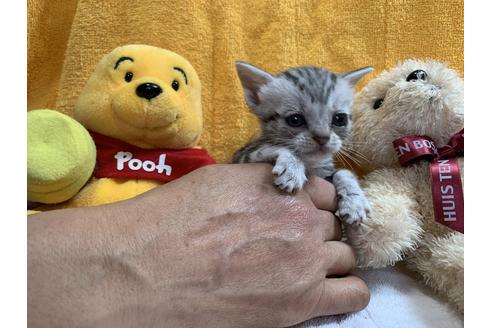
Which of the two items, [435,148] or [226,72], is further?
[226,72]

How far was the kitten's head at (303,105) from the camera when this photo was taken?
967 mm

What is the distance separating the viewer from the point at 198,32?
4.22 ft

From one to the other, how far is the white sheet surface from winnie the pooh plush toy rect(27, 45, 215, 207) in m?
0.44

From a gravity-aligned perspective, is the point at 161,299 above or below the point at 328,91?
below

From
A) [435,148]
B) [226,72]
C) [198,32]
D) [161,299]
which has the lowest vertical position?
[161,299]

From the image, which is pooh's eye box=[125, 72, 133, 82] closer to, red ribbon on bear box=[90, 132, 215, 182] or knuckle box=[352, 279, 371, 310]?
red ribbon on bear box=[90, 132, 215, 182]

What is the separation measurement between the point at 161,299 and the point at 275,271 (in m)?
0.22

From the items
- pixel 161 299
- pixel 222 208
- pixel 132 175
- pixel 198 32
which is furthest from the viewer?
pixel 198 32

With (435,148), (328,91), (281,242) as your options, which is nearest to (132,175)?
(281,242)

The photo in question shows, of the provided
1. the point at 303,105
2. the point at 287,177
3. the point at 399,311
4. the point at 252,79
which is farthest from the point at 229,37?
the point at 399,311

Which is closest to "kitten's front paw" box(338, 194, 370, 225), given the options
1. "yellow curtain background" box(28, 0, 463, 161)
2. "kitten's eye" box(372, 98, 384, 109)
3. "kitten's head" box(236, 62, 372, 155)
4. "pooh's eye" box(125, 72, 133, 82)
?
"kitten's head" box(236, 62, 372, 155)

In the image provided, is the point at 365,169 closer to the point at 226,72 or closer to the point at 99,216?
the point at 226,72

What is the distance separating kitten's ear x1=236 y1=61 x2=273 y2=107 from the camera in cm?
103

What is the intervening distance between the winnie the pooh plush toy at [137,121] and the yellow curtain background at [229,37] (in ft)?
0.74
